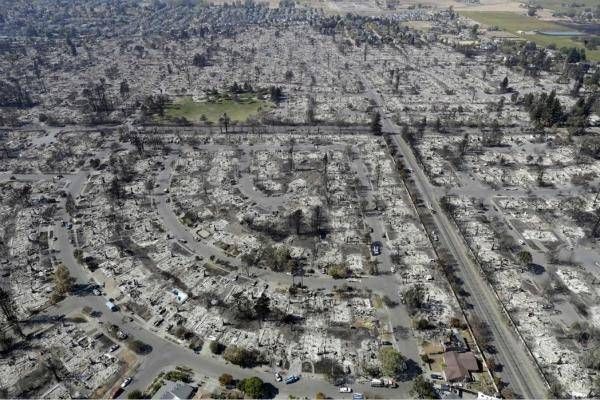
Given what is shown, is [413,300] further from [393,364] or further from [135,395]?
[135,395]

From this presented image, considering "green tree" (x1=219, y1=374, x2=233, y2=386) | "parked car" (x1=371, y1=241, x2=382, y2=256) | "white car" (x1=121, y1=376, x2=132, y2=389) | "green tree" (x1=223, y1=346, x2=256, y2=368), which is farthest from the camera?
"parked car" (x1=371, y1=241, x2=382, y2=256)

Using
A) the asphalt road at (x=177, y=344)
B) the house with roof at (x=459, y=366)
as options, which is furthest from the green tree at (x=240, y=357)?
the house with roof at (x=459, y=366)

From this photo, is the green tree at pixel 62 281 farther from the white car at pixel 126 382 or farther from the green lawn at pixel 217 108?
the green lawn at pixel 217 108

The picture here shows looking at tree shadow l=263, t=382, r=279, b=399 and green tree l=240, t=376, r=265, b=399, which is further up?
green tree l=240, t=376, r=265, b=399

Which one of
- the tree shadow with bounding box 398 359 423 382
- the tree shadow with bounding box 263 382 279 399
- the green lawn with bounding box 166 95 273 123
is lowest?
the tree shadow with bounding box 263 382 279 399

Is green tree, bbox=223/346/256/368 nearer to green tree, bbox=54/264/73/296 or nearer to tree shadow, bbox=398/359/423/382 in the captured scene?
tree shadow, bbox=398/359/423/382

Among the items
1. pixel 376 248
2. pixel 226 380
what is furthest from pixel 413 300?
pixel 226 380

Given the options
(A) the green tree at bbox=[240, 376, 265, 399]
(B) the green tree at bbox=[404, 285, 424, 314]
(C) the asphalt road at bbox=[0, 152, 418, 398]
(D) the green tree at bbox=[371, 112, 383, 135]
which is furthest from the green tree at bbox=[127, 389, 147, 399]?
(D) the green tree at bbox=[371, 112, 383, 135]
